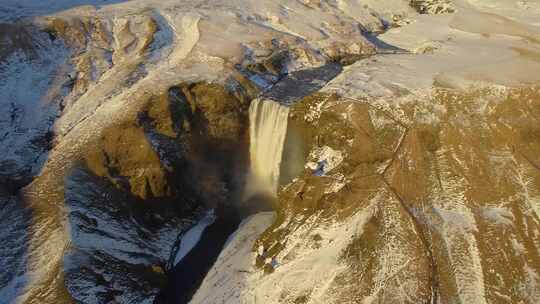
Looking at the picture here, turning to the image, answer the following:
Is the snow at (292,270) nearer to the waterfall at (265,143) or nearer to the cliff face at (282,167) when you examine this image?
the cliff face at (282,167)

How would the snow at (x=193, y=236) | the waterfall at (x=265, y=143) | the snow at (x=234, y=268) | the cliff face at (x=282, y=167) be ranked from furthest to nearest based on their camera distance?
the waterfall at (x=265, y=143)
the snow at (x=193, y=236)
the snow at (x=234, y=268)
the cliff face at (x=282, y=167)

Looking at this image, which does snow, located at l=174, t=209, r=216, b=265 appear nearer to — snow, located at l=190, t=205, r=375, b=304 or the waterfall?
snow, located at l=190, t=205, r=375, b=304

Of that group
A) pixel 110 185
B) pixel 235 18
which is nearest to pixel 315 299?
pixel 110 185

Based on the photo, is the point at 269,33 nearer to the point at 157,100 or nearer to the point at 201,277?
the point at 157,100

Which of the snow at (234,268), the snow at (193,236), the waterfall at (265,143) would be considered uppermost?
the waterfall at (265,143)

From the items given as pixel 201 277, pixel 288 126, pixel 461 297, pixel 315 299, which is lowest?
pixel 201 277

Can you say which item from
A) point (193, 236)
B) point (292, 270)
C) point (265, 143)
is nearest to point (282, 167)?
point (265, 143)

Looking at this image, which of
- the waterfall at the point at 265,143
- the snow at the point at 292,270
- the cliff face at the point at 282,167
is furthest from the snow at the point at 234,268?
the waterfall at the point at 265,143
